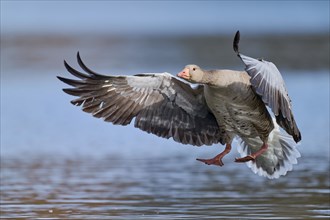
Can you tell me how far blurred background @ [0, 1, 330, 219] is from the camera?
11.6 meters

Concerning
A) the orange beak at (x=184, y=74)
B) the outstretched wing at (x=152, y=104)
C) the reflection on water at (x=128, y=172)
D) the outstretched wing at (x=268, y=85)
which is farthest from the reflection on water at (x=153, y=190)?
the orange beak at (x=184, y=74)

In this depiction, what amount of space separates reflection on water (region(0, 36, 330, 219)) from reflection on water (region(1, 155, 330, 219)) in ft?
0.04

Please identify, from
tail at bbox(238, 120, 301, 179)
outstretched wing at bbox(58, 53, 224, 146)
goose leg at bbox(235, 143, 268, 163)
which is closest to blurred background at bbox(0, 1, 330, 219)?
tail at bbox(238, 120, 301, 179)

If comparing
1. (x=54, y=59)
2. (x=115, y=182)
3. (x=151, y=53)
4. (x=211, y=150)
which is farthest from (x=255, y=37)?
(x=115, y=182)

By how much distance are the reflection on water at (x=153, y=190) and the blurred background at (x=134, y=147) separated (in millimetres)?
14

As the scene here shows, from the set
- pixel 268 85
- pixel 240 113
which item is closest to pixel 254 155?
pixel 240 113

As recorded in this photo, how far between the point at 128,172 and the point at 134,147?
6.62 ft

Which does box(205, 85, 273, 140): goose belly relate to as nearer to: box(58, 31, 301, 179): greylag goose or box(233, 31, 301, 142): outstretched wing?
box(58, 31, 301, 179): greylag goose

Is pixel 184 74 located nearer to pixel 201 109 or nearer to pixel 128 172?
pixel 201 109

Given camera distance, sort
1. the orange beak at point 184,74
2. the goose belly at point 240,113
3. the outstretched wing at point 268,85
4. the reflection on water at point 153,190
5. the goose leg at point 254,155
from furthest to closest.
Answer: the goose leg at point 254,155, the goose belly at point 240,113, the reflection on water at point 153,190, the orange beak at point 184,74, the outstretched wing at point 268,85

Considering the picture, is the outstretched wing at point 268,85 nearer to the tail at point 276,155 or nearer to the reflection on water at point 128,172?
the reflection on water at point 128,172

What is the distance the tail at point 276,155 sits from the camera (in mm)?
12336

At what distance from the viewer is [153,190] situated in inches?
496

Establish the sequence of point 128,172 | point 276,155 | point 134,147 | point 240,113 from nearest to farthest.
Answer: point 240,113, point 276,155, point 128,172, point 134,147
